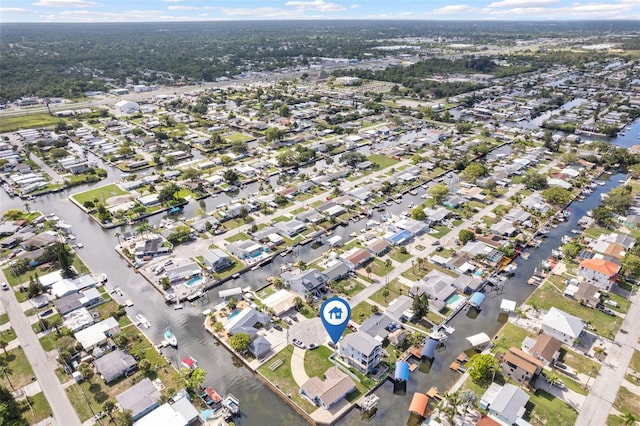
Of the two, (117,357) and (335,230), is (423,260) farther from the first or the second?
(117,357)

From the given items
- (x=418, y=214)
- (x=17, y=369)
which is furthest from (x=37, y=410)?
(x=418, y=214)

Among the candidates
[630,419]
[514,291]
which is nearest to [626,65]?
[514,291]

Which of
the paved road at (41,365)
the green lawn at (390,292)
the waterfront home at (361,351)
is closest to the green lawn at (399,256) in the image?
the green lawn at (390,292)

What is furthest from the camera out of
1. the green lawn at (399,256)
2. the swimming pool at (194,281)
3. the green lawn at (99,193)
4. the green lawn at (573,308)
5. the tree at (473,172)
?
the tree at (473,172)

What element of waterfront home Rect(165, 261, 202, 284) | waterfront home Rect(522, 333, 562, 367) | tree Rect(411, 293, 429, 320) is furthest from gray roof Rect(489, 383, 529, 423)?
waterfront home Rect(165, 261, 202, 284)

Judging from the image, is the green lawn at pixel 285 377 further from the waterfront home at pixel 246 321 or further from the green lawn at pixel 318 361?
the waterfront home at pixel 246 321

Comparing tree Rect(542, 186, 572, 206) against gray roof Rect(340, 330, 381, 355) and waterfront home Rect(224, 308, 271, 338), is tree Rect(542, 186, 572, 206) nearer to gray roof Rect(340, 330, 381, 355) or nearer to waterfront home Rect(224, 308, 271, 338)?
gray roof Rect(340, 330, 381, 355)
